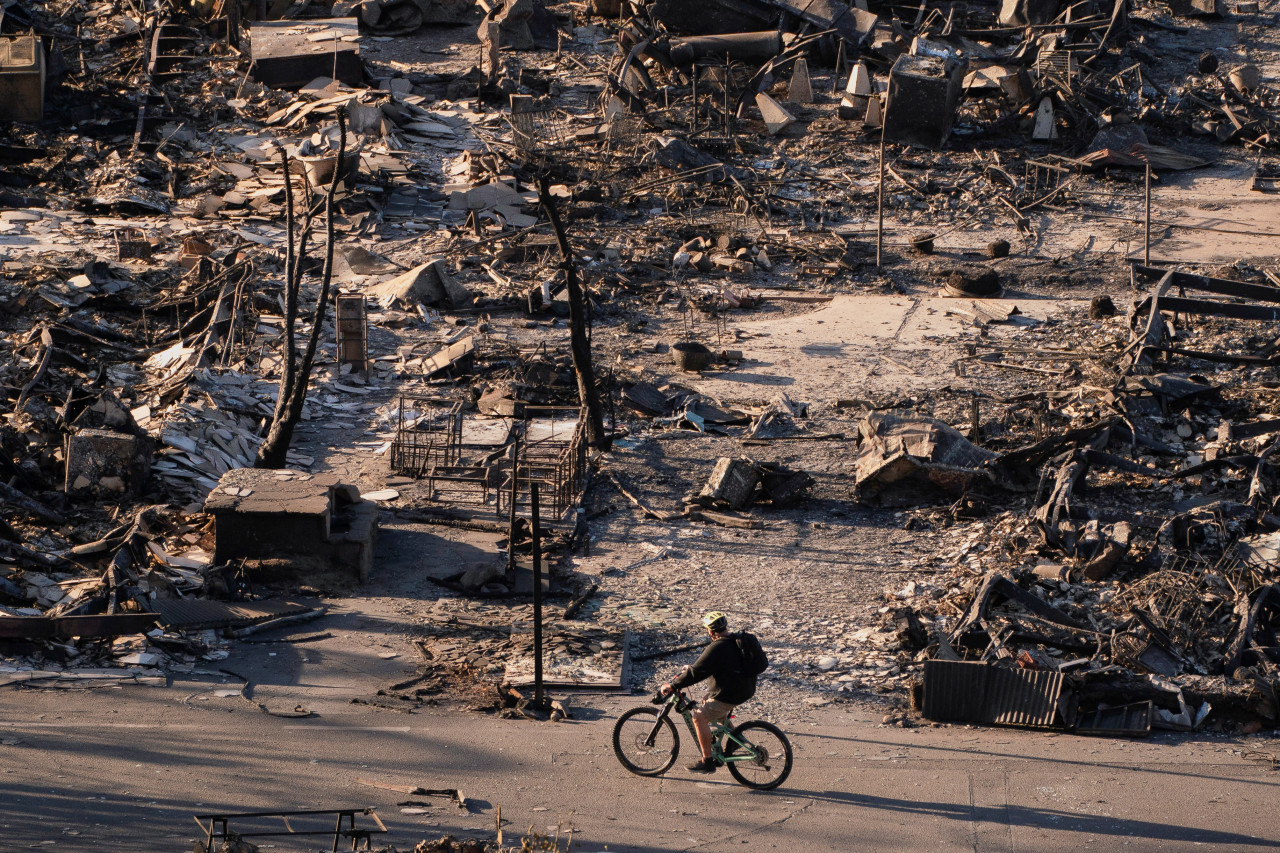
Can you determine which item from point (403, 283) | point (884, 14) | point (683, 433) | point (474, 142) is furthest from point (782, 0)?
point (683, 433)

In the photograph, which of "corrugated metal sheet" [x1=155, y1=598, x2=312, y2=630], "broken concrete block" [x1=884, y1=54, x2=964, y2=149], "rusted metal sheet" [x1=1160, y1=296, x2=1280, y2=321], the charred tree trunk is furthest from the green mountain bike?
"broken concrete block" [x1=884, y1=54, x2=964, y2=149]

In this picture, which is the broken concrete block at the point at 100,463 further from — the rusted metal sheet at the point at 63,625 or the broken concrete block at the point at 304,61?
the broken concrete block at the point at 304,61

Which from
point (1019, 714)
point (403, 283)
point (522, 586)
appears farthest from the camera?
point (403, 283)

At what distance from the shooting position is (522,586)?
1194 centimetres

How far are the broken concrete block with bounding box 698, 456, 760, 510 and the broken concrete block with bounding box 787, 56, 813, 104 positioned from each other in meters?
17.8

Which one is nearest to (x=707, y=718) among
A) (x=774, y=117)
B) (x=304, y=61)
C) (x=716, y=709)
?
(x=716, y=709)

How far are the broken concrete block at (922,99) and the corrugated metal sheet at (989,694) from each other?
18.9m

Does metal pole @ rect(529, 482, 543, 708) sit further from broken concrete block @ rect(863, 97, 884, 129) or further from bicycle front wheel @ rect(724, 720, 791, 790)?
broken concrete block @ rect(863, 97, 884, 129)

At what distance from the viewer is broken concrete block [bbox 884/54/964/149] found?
2711cm

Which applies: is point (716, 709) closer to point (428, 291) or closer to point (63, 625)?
point (63, 625)

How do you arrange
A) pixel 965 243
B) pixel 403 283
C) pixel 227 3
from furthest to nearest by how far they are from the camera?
pixel 227 3 < pixel 965 243 < pixel 403 283

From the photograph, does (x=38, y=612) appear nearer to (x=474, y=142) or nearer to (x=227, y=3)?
(x=474, y=142)

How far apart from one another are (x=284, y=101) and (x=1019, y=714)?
23.4 metres

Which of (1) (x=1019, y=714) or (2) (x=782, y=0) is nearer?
(1) (x=1019, y=714)
